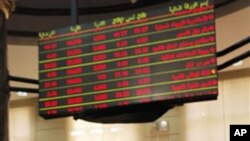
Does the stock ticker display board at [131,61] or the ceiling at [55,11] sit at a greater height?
the ceiling at [55,11]

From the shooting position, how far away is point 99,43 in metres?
5.23

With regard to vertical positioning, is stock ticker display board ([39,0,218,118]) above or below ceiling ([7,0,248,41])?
below

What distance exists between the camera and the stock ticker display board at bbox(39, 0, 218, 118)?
15.6ft

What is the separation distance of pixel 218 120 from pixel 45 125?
11.1 ft

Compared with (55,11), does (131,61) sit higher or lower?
lower

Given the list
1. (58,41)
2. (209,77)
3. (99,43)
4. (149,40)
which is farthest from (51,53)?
(209,77)

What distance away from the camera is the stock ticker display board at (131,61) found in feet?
15.6

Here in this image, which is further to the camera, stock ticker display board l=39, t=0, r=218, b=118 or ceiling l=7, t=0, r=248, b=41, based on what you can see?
ceiling l=7, t=0, r=248, b=41

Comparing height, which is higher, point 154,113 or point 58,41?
point 58,41

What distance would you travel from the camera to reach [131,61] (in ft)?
16.5

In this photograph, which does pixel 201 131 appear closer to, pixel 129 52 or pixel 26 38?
pixel 26 38

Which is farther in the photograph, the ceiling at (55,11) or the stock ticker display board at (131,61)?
the ceiling at (55,11)

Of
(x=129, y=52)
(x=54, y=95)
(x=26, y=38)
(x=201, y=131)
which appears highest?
(x=26, y=38)

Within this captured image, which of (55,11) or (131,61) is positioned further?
(55,11)
